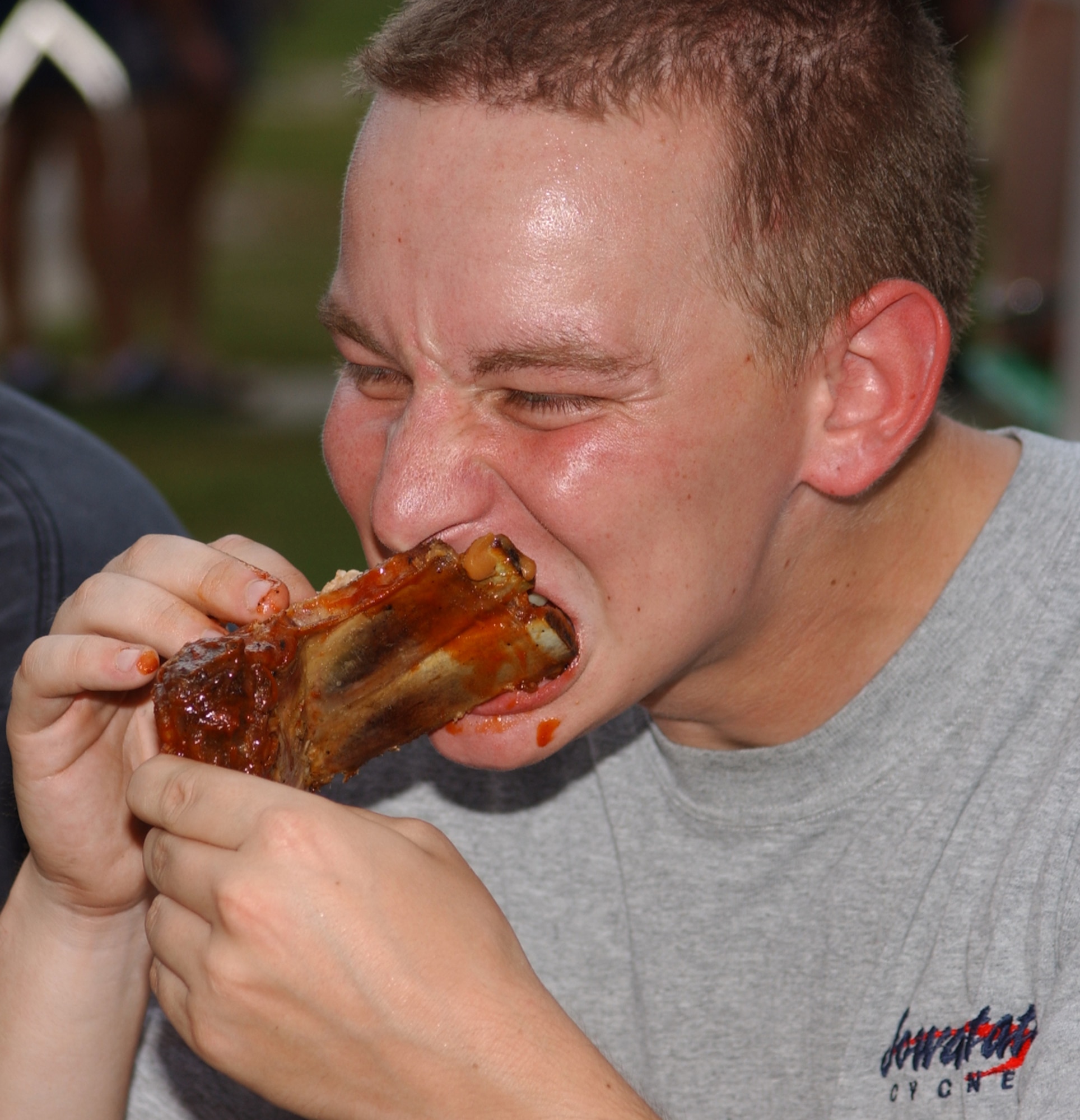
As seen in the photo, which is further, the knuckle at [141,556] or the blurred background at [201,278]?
the blurred background at [201,278]

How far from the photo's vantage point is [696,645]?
2.62 metres

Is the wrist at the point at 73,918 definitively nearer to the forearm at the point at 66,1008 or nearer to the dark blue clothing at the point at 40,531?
the forearm at the point at 66,1008

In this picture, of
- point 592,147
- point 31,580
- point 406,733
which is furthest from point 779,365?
point 31,580

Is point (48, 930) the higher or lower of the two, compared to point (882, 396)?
lower

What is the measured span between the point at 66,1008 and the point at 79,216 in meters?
10.4

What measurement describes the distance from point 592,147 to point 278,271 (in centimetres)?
1602

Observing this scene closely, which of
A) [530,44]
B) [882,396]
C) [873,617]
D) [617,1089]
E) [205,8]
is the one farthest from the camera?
[205,8]

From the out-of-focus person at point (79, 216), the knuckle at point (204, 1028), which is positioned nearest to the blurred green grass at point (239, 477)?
the out-of-focus person at point (79, 216)

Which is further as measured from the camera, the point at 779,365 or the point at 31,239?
the point at 31,239

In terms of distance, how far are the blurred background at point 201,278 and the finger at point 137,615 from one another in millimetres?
5282

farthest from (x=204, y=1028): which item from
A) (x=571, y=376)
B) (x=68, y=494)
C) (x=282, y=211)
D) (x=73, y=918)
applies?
(x=282, y=211)

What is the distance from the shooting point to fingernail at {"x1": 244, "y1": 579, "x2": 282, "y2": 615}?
2.57 m

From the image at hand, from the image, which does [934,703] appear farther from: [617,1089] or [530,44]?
[530,44]

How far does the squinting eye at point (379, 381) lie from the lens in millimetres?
2609
